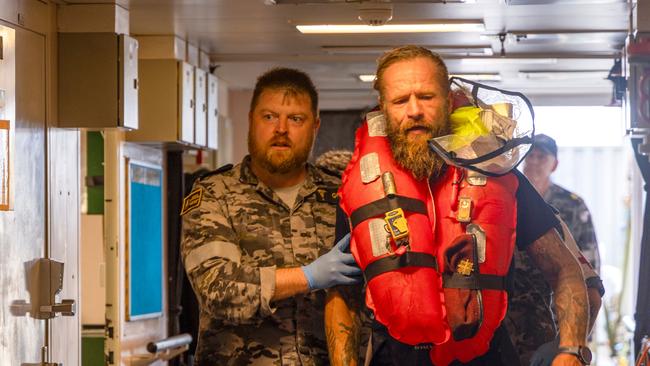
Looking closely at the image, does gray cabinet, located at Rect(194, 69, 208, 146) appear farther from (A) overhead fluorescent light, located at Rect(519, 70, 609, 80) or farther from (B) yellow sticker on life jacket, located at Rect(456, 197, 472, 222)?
(B) yellow sticker on life jacket, located at Rect(456, 197, 472, 222)

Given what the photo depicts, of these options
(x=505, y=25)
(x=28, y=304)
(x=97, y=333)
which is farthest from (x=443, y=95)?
(x=97, y=333)

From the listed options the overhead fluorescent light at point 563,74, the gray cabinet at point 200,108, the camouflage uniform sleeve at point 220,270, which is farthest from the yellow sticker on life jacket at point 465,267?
the overhead fluorescent light at point 563,74

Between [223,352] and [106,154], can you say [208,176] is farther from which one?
[106,154]

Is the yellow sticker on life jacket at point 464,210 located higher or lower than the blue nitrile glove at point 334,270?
higher

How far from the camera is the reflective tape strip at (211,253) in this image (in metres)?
3.93

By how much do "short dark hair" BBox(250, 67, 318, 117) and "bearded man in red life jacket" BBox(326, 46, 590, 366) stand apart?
0.57 m

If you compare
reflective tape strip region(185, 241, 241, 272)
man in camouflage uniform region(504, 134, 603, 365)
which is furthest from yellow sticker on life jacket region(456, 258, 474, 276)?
reflective tape strip region(185, 241, 241, 272)

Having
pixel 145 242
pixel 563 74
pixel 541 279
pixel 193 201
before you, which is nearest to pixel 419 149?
pixel 193 201

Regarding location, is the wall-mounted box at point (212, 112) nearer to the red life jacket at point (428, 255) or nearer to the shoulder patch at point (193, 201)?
the shoulder patch at point (193, 201)

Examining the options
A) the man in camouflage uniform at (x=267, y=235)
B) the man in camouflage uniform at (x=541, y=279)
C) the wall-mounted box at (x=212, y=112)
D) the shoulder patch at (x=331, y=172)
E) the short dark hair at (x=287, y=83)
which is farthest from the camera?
the wall-mounted box at (x=212, y=112)

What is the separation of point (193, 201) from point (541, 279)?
5.69 ft

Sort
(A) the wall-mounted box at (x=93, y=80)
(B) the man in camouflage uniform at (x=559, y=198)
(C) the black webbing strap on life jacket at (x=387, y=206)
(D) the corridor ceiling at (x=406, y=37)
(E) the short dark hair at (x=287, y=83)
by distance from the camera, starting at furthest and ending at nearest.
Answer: (B) the man in camouflage uniform at (x=559, y=198), (D) the corridor ceiling at (x=406, y=37), (A) the wall-mounted box at (x=93, y=80), (E) the short dark hair at (x=287, y=83), (C) the black webbing strap on life jacket at (x=387, y=206)

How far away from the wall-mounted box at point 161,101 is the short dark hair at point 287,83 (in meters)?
3.37

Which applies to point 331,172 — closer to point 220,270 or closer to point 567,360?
point 220,270
